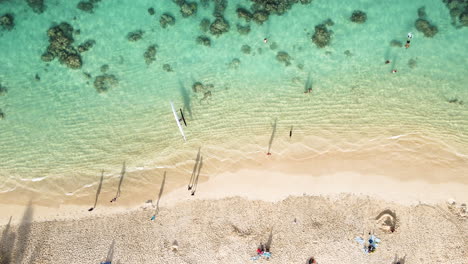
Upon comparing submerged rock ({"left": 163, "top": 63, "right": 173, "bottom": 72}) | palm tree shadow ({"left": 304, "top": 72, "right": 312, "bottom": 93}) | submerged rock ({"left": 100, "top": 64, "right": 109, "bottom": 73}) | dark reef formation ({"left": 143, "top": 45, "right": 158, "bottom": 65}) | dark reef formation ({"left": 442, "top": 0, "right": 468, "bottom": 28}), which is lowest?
submerged rock ({"left": 100, "top": 64, "right": 109, "bottom": 73})

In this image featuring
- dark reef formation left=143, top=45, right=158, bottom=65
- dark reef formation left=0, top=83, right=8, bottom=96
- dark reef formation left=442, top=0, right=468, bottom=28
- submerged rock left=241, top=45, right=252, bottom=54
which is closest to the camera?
dark reef formation left=442, top=0, right=468, bottom=28

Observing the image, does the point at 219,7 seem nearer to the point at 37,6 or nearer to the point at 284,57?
the point at 284,57

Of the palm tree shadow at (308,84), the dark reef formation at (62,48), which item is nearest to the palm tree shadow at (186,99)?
the dark reef formation at (62,48)

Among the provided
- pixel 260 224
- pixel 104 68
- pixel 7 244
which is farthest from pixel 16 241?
pixel 260 224

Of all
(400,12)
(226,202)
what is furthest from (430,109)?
(226,202)

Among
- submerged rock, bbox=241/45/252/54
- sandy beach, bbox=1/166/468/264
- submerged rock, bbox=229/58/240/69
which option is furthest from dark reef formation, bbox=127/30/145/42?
sandy beach, bbox=1/166/468/264

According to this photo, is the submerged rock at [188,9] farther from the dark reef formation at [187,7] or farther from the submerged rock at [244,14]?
the submerged rock at [244,14]

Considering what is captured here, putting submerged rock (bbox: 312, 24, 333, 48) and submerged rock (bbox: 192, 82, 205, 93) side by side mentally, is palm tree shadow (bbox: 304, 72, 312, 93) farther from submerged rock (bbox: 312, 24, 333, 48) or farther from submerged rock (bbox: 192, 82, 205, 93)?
submerged rock (bbox: 192, 82, 205, 93)
